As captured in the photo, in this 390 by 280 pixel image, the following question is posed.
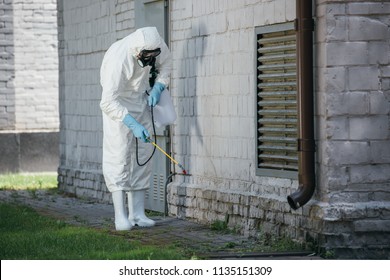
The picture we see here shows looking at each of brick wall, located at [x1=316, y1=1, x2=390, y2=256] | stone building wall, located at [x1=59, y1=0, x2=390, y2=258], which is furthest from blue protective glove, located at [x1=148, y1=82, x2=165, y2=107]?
brick wall, located at [x1=316, y1=1, x2=390, y2=256]

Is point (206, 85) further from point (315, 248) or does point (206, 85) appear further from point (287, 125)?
point (315, 248)

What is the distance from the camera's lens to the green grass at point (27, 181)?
68.3 feet

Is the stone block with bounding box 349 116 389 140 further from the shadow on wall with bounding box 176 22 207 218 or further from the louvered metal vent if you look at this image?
the shadow on wall with bounding box 176 22 207 218

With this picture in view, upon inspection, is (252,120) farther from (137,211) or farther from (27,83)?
(27,83)

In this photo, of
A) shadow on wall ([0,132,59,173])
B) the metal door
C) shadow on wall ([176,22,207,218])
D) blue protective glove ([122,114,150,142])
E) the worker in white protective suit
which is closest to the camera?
blue protective glove ([122,114,150,142])

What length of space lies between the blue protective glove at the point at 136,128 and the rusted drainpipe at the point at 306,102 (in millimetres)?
2353

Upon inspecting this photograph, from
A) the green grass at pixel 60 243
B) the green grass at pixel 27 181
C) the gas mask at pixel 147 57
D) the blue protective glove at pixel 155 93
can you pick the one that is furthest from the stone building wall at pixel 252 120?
the green grass at pixel 27 181

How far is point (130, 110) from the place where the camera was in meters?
14.0

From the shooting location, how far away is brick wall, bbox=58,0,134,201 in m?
17.7

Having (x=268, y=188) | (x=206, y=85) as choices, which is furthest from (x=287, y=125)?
(x=206, y=85)

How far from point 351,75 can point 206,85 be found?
3107 millimetres

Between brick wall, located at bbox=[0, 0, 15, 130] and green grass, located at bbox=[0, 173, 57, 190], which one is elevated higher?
brick wall, located at bbox=[0, 0, 15, 130]

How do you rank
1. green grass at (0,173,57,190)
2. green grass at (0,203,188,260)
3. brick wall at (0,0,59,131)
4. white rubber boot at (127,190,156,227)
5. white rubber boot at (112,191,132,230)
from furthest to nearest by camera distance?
brick wall at (0,0,59,131) → green grass at (0,173,57,190) → white rubber boot at (127,190,156,227) → white rubber boot at (112,191,132,230) → green grass at (0,203,188,260)

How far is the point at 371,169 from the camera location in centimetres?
1162
